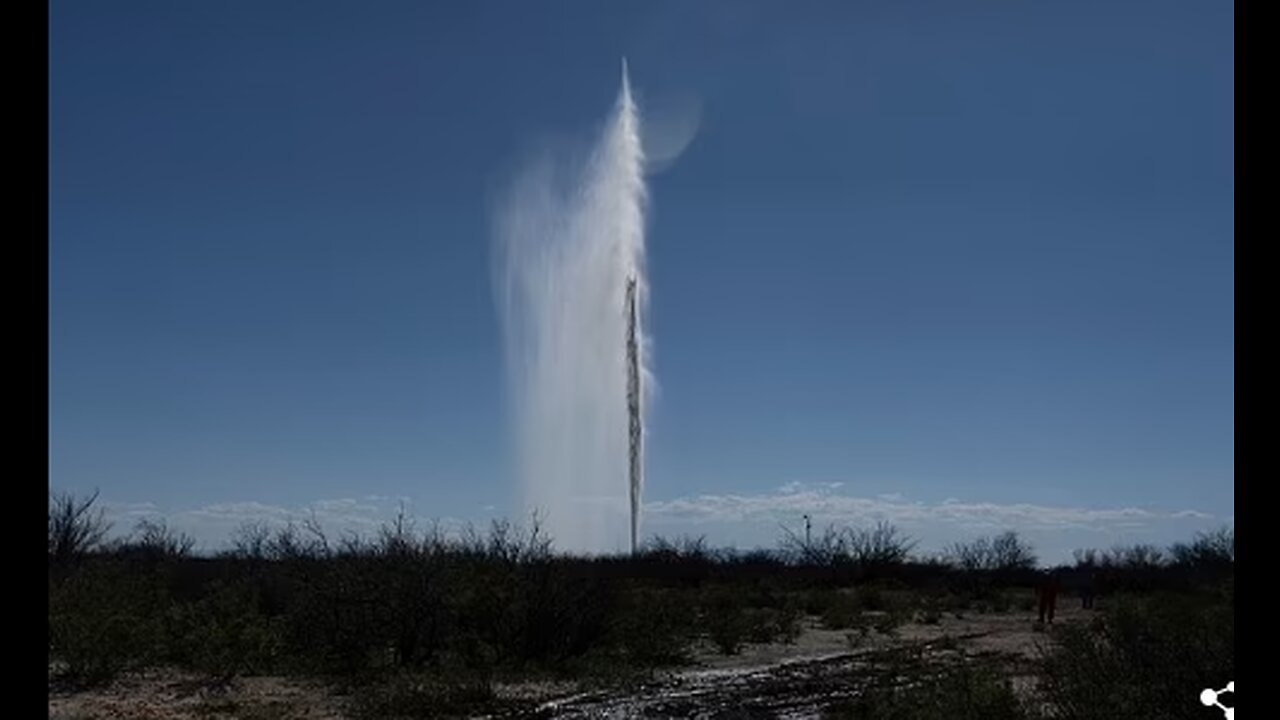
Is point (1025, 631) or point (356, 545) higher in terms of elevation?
point (356, 545)

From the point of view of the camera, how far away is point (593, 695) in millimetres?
18344

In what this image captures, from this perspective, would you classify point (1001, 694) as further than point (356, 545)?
No

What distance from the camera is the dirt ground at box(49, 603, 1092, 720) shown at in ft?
54.1

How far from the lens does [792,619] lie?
32.8m

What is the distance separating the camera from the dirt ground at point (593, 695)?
1650 cm

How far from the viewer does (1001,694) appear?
14219mm

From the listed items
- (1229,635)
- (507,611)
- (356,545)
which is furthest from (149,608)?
(1229,635)

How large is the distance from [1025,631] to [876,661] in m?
10.5

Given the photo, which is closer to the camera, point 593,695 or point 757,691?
point 593,695

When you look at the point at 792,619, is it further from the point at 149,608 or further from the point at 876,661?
the point at 149,608
